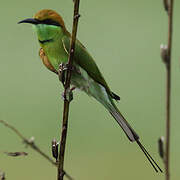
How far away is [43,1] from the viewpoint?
558cm

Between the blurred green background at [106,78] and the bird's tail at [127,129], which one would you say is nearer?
the bird's tail at [127,129]

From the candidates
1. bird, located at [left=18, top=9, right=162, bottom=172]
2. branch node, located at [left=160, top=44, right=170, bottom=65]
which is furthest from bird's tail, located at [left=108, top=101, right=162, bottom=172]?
branch node, located at [left=160, top=44, right=170, bottom=65]

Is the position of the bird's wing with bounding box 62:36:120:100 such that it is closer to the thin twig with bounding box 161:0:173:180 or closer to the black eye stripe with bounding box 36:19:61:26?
the black eye stripe with bounding box 36:19:61:26

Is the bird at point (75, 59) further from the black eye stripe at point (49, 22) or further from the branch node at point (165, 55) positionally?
the branch node at point (165, 55)

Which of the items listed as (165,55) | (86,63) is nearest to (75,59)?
(86,63)

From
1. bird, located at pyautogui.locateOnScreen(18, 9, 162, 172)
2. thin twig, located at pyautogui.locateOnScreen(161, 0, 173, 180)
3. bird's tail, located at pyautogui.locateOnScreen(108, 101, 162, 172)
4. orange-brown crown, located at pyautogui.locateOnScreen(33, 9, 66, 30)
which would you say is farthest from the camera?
bird, located at pyautogui.locateOnScreen(18, 9, 162, 172)

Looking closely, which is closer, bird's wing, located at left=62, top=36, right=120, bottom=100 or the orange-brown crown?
the orange-brown crown

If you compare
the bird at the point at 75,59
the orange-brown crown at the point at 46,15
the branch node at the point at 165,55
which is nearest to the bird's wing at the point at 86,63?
the bird at the point at 75,59

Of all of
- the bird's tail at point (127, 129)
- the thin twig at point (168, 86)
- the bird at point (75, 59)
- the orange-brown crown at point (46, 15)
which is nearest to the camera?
the thin twig at point (168, 86)

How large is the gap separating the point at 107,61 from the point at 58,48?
304cm

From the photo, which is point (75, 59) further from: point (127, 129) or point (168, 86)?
point (168, 86)

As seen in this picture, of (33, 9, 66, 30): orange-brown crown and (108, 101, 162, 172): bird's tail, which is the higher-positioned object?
(33, 9, 66, 30): orange-brown crown

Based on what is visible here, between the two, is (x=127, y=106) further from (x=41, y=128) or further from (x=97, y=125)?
(x=41, y=128)

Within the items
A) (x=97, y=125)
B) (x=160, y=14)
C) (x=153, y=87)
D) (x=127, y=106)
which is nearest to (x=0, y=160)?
(x=97, y=125)
